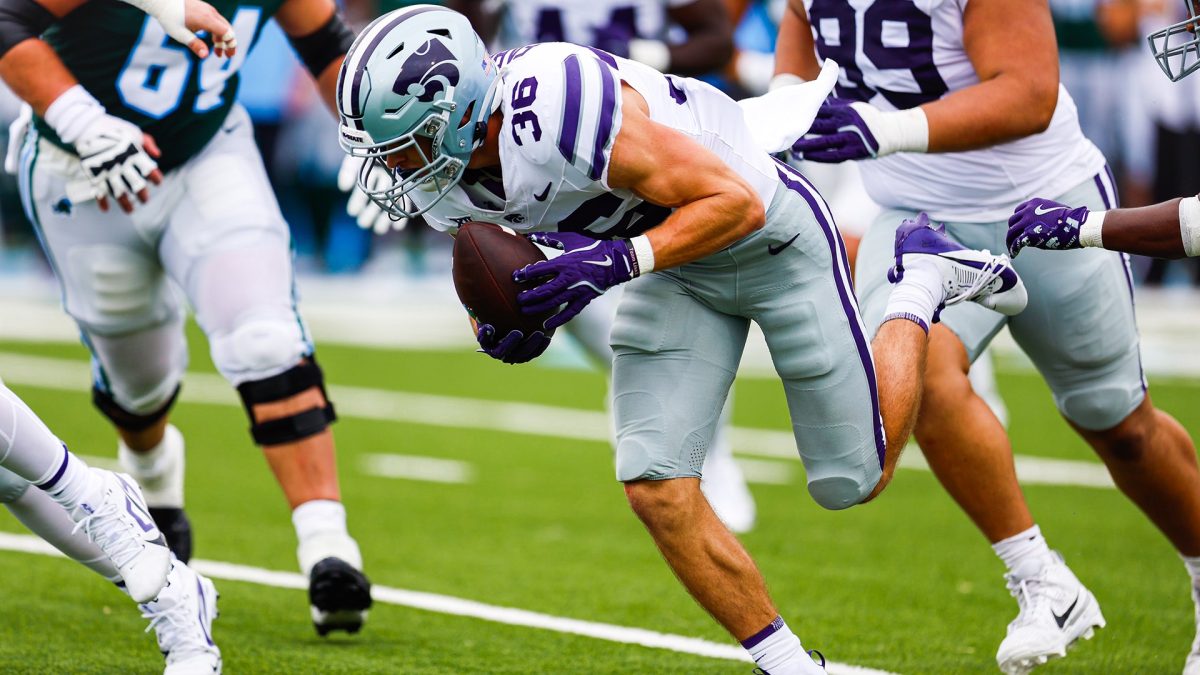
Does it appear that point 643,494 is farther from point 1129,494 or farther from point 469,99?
point 1129,494

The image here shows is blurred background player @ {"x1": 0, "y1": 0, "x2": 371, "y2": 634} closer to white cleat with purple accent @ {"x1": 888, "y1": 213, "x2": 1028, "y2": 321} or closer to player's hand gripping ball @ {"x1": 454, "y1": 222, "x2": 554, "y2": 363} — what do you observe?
player's hand gripping ball @ {"x1": 454, "y1": 222, "x2": 554, "y2": 363}

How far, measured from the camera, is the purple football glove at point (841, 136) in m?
3.68

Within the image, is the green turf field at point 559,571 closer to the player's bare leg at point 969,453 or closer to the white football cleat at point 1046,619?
the white football cleat at point 1046,619

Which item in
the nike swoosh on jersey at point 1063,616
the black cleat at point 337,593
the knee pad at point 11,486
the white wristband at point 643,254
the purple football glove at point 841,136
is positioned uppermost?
the white wristband at point 643,254

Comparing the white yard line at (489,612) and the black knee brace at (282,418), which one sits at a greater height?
the black knee brace at (282,418)

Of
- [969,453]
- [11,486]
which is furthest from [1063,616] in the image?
[11,486]

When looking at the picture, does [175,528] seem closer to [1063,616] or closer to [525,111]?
[525,111]

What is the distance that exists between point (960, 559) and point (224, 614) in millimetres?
2385

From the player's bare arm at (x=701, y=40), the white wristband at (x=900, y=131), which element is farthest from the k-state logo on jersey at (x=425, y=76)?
the player's bare arm at (x=701, y=40)

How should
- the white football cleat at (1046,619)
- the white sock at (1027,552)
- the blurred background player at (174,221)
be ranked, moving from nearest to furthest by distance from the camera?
the white football cleat at (1046,619), the white sock at (1027,552), the blurred background player at (174,221)

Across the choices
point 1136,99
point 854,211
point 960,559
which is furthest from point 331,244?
point 960,559

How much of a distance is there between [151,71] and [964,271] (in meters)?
2.20

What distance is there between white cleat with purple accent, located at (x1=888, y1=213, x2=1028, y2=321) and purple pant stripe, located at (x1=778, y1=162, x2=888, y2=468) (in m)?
0.32

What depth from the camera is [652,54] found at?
5.96 metres
